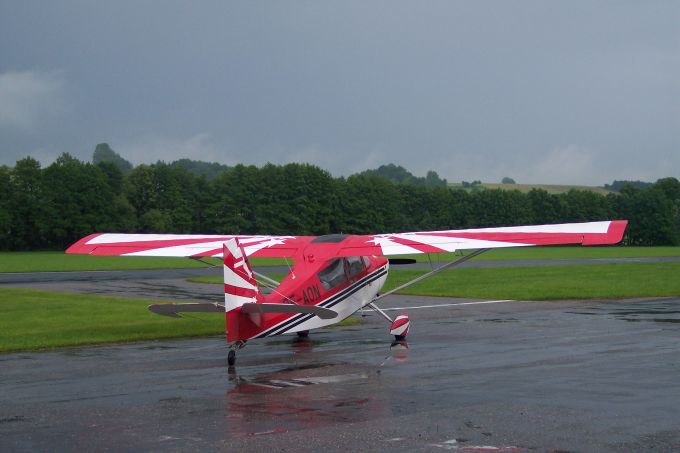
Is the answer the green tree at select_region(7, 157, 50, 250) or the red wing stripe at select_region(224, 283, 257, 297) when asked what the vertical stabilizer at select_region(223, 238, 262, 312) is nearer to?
the red wing stripe at select_region(224, 283, 257, 297)

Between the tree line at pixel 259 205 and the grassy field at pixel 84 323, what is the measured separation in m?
68.1

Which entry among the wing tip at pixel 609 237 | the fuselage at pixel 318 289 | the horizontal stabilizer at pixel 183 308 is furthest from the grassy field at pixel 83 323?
the wing tip at pixel 609 237

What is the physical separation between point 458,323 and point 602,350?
18.7 feet

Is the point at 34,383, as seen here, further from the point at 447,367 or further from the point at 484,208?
the point at 484,208

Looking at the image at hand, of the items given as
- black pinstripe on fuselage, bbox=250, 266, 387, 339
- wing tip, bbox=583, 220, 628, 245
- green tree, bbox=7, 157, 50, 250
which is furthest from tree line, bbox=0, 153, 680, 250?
wing tip, bbox=583, 220, 628, 245

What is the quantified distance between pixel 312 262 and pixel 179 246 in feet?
14.1

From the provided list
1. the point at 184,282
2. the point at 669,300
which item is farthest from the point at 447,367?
the point at 184,282

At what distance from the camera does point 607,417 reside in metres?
10.0

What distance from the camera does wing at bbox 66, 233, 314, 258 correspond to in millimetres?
19047

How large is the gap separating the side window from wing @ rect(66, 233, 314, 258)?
130 centimetres

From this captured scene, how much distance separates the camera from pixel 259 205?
104 metres

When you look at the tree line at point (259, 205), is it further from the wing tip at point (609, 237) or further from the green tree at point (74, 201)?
the wing tip at point (609, 237)

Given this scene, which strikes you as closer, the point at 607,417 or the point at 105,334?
the point at 607,417

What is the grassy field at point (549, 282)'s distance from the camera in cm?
3072
